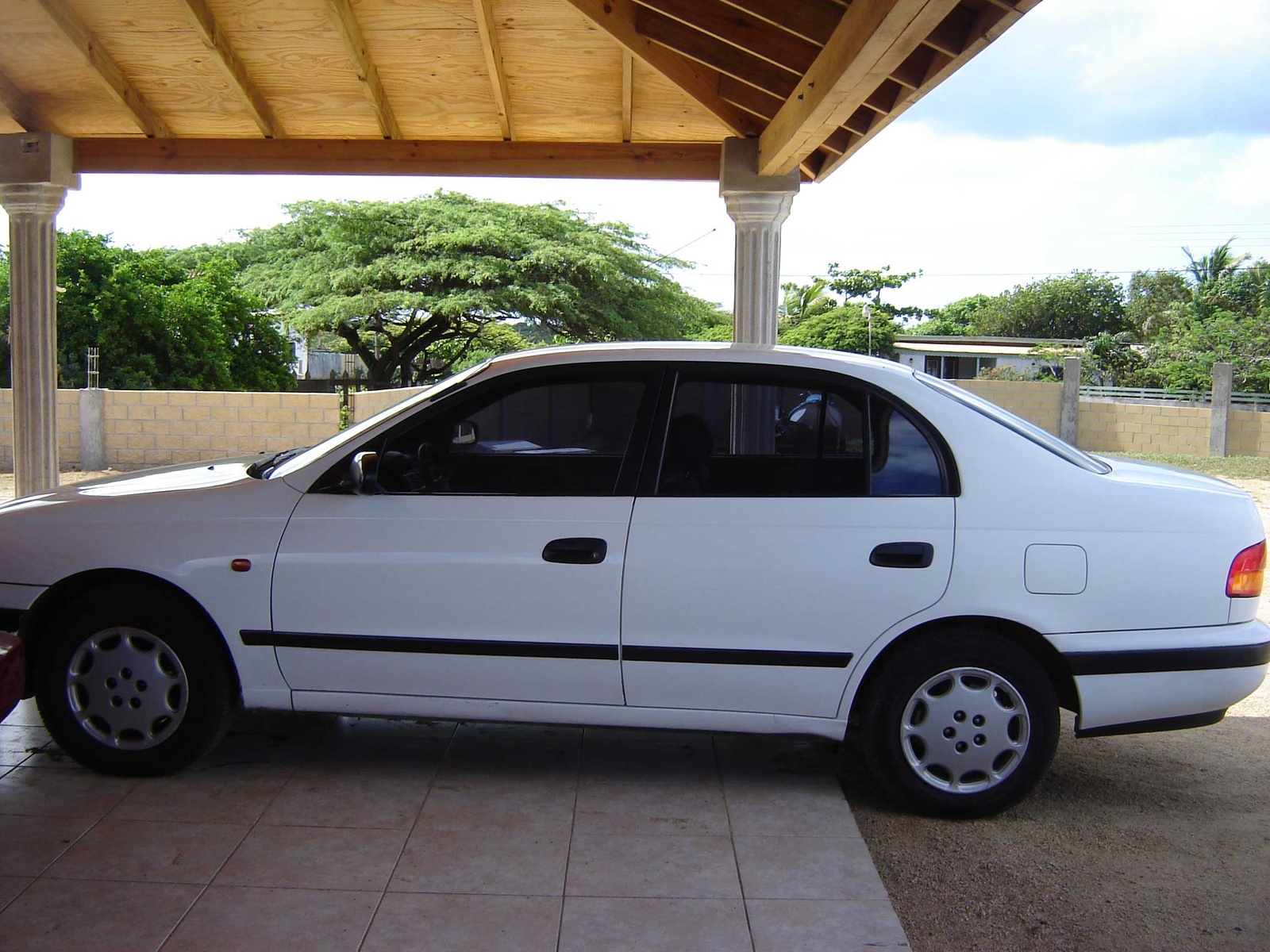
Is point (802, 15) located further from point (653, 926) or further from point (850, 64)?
point (653, 926)

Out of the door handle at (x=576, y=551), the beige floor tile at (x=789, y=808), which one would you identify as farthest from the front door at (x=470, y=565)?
the beige floor tile at (x=789, y=808)

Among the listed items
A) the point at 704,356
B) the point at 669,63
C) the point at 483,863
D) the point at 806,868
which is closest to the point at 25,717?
the point at 483,863

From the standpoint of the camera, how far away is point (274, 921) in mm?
3004

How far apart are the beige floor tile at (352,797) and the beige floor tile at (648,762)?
0.64 meters

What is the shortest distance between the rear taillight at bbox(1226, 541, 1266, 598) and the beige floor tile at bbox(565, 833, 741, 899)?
1860 millimetres

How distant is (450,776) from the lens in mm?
4098

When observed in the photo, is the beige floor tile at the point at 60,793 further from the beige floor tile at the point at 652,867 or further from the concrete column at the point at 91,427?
the concrete column at the point at 91,427

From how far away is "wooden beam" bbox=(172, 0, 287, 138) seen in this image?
7.18 metres

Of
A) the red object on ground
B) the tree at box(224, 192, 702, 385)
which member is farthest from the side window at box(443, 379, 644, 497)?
the tree at box(224, 192, 702, 385)

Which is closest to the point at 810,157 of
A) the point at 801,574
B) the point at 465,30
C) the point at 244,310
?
the point at 465,30

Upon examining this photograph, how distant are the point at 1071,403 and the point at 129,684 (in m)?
21.0

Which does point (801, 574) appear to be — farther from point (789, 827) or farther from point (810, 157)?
point (810, 157)

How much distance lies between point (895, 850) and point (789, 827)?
0.35 metres

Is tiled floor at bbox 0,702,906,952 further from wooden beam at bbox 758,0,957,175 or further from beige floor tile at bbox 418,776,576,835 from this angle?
wooden beam at bbox 758,0,957,175
